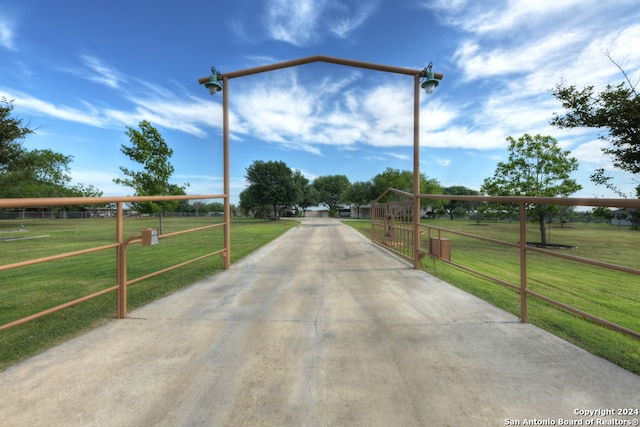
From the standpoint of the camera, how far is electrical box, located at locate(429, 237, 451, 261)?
462cm

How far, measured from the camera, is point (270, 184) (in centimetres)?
3950

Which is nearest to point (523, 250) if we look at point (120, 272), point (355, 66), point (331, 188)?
point (120, 272)

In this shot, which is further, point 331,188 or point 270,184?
point 331,188

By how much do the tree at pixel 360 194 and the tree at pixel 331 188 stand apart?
1849cm

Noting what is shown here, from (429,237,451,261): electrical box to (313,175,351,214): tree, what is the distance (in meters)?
80.2

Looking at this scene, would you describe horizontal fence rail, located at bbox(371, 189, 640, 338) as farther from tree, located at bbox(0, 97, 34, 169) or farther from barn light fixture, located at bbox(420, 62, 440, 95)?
tree, located at bbox(0, 97, 34, 169)

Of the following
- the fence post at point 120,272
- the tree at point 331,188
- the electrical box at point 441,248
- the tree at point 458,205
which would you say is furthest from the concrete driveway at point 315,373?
the tree at point 331,188

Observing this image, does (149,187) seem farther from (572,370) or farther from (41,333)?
(572,370)

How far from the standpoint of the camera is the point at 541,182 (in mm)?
17125

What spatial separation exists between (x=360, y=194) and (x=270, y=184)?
27744 mm

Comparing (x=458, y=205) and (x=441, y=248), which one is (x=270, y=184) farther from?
(x=458, y=205)

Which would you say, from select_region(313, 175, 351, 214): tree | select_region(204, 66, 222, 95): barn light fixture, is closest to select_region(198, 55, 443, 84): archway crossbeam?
select_region(204, 66, 222, 95): barn light fixture

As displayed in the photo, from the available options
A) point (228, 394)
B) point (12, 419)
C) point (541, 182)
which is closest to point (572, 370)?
point (228, 394)

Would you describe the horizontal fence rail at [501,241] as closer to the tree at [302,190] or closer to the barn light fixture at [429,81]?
the barn light fixture at [429,81]
